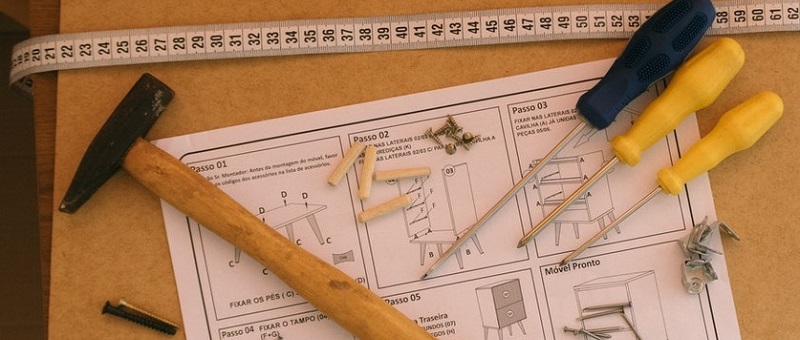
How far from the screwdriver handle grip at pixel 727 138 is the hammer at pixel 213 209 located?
1.27 feet

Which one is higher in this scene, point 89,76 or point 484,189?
point 89,76

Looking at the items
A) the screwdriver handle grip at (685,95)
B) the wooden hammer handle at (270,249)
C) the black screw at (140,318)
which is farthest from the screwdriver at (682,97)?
the black screw at (140,318)

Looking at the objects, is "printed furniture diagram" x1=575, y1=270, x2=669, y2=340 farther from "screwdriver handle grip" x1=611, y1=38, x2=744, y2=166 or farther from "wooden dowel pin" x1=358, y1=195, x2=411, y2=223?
"wooden dowel pin" x1=358, y1=195, x2=411, y2=223

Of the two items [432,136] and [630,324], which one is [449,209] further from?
[630,324]

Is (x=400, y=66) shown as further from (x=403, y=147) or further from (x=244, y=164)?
(x=244, y=164)

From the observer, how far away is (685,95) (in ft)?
3.21

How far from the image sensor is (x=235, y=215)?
0.98 metres

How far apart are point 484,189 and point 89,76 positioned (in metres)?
0.56

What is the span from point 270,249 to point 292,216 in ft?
0.24

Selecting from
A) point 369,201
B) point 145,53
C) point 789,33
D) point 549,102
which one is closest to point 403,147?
point 369,201

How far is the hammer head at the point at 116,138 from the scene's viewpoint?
0.98 metres

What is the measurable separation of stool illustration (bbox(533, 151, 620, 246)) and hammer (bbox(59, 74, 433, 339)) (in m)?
0.25

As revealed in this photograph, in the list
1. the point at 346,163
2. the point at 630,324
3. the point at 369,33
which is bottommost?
the point at 630,324

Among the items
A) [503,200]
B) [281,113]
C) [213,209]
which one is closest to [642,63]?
[503,200]
